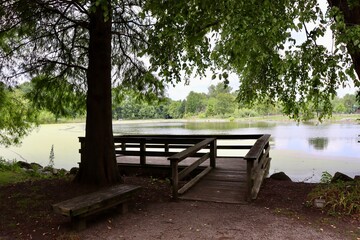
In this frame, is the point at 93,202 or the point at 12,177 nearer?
the point at 93,202

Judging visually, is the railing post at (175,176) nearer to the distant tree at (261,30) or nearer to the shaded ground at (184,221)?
the shaded ground at (184,221)

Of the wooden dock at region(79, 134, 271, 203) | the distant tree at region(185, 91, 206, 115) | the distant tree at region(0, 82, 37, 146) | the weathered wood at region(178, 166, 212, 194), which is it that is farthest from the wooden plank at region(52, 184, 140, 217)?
the distant tree at region(185, 91, 206, 115)

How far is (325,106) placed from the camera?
7871 mm

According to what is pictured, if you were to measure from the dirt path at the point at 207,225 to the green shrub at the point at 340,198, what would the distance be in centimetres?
77

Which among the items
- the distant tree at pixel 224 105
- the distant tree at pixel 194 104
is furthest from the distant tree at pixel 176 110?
the distant tree at pixel 224 105

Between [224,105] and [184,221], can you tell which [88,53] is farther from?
[224,105]

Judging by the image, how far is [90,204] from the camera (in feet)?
14.2

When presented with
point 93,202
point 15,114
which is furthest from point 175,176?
point 15,114

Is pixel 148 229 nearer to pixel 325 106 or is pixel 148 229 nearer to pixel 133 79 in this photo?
pixel 133 79

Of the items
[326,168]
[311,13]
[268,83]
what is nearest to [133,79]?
[268,83]

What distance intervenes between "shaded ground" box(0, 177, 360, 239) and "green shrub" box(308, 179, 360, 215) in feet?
0.69

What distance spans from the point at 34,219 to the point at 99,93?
111 inches

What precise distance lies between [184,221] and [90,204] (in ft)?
4.43

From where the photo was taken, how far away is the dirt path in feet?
13.7
